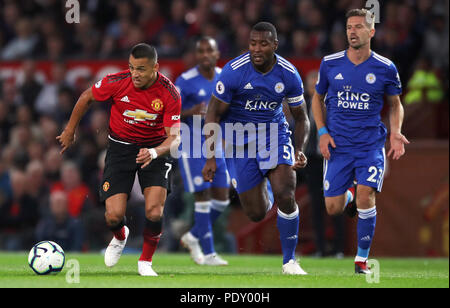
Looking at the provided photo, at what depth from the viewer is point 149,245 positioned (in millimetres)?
7965

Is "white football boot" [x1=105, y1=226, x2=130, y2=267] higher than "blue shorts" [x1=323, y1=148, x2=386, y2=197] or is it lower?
lower

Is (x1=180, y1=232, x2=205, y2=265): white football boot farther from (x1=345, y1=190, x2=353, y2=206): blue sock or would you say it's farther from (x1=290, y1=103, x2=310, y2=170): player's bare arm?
(x1=290, y1=103, x2=310, y2=170): player's bare arm

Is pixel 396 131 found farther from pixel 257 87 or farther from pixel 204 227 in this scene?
pixel 204 227

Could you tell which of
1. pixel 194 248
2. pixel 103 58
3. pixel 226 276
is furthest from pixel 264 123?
pixel 103 58

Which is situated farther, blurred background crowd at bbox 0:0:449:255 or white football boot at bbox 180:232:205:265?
blurred background crowd at bbox 0:0:449:255

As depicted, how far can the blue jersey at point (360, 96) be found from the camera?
819cm

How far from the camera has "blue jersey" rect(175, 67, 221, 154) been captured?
1023cm

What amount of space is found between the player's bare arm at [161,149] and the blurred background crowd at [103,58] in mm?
Result: 4327

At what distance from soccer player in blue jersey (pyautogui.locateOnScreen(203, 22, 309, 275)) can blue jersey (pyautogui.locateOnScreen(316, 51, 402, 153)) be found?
35cm

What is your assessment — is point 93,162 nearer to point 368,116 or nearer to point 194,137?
point 194,137

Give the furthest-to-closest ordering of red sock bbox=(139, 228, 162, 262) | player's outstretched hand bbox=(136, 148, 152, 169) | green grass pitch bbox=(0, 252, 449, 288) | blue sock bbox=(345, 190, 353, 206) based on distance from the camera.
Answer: blue sock bbox=(345, 190, 353, 206) → red sock bbox=(139, 228, 162, 262) → player's outstretched hand bbox=(136, 148, 152, 169) → green grass pitch bbox=(0, 252, 449, 288)

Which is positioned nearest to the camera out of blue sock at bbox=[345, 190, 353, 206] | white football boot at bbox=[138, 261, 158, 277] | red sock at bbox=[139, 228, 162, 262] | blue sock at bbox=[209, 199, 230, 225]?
white football boot at bbox=[138, 261, 158, 277]

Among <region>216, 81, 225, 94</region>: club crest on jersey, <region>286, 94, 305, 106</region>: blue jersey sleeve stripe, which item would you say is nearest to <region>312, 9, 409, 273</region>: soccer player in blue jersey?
<region>286, 94, 305, 106</region>: blue jersey sleeve stripe

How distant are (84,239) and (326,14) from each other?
558 centimetres
